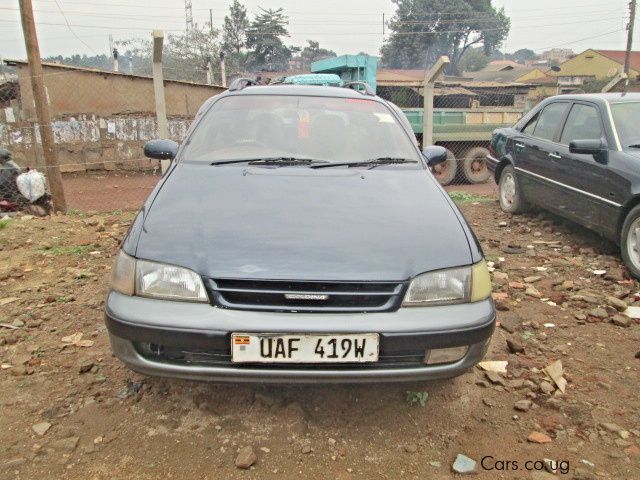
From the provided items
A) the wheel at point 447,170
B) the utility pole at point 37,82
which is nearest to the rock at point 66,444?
the utility pole at point 37,82

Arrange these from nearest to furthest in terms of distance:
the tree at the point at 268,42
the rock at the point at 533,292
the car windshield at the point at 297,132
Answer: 1. the car windshield at the point at 297,132
2. the rock at the point at 533,292
3. the tree at the point at 268,42

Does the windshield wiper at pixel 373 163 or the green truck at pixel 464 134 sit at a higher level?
the windshield wiper at pixel 373 163

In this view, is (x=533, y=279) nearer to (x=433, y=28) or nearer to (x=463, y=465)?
(x=463, y=465)

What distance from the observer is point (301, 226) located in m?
2.38

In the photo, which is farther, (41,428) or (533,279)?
(533,279)

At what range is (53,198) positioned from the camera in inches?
264

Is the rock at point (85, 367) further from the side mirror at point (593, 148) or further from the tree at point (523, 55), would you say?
the tree at point (523, 55)

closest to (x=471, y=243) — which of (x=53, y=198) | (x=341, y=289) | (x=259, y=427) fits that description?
(x=341, y=289)

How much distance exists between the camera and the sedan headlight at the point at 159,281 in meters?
2.15

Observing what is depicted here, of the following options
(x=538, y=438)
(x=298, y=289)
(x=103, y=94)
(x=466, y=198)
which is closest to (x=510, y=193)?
(x=466, y=198)

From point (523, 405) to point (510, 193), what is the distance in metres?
4.68

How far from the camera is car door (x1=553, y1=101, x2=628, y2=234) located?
15.4ft

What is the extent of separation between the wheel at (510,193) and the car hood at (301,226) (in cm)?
407

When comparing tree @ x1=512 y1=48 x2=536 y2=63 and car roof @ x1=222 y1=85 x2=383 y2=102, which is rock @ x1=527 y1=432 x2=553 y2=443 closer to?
car roof @ x1=222 y1=85 x2=383 y2=102
